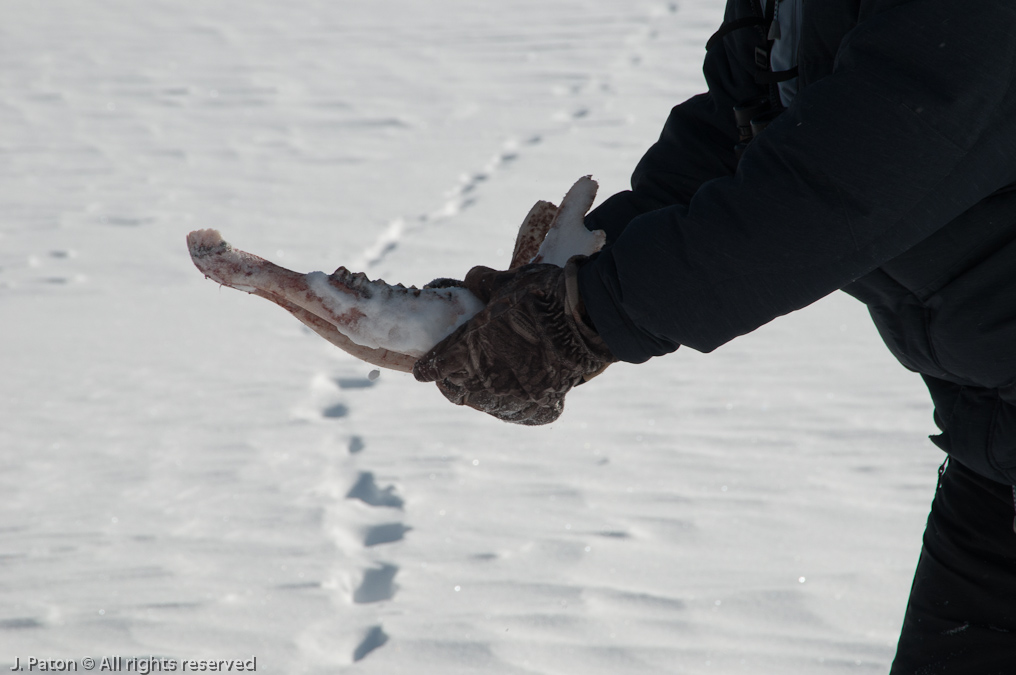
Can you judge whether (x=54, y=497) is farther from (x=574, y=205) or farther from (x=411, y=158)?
(x=411, y=158)

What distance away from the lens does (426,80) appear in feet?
27.8

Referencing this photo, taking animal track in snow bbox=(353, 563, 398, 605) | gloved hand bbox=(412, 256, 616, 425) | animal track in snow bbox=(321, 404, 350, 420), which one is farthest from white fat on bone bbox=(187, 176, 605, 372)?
animal track in snow bbox=(321, 404, 350, 420)

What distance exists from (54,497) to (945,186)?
9.01 ft

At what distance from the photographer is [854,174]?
2.98 ft

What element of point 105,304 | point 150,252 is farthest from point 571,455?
point 150,252

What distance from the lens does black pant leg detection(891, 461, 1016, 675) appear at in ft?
4.53

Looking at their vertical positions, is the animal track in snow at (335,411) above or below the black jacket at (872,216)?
below

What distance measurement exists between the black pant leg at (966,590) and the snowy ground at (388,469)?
61 cm

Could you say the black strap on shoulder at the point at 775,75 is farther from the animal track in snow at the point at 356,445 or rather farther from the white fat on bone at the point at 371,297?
the animal track in snow at the point at 356,445

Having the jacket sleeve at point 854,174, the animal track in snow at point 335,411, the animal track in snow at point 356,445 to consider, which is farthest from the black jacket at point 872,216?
the animal track in snow at point 335,411

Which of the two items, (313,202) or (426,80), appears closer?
(313,202)

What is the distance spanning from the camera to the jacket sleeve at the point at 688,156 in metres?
1.47

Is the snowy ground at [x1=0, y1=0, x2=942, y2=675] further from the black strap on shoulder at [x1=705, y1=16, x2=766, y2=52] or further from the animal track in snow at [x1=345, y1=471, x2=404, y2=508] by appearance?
the black strap on shoulder at [x1=705, y1=16, x2=766, y2=52]

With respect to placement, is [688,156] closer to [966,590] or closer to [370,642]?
[966,590]
